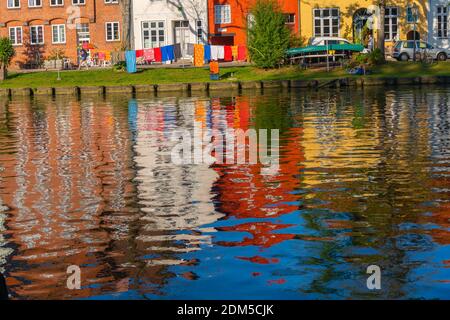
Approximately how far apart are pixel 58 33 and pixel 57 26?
0.56 metres

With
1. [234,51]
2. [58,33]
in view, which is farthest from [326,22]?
[58,33]

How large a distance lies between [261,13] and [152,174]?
3963 centimetres

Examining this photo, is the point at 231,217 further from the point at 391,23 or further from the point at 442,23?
the point at 442,23

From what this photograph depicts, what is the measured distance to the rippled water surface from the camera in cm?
1049

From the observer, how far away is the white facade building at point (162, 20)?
73.1 m

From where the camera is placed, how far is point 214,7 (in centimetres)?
7300

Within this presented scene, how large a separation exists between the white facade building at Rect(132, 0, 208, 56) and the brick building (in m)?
2.86

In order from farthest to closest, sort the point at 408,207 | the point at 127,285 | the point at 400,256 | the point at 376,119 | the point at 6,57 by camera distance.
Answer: the point at 6,57 → the point at 376,119 → the point at 408,207 → the point at 400,256 → the point at 127,285

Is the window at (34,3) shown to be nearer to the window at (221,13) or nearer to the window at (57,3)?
the window at (57,3)

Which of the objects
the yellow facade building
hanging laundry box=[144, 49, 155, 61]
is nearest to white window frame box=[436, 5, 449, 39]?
the yellow facade building

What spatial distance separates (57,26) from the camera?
7725cm

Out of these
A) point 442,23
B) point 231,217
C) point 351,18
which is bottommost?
point 231,217
